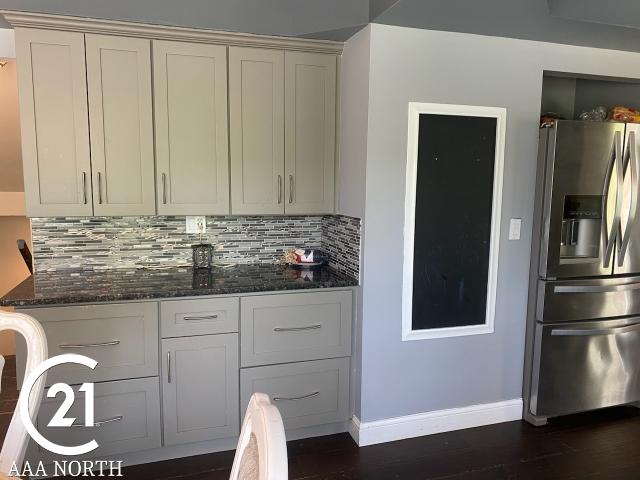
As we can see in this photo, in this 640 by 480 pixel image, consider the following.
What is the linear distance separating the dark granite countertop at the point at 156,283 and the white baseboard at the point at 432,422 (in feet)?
2.66

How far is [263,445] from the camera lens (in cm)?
76

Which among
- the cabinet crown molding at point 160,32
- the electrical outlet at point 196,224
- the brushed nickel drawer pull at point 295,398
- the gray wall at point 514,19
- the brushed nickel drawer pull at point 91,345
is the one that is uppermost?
the gray wall at point 514,19

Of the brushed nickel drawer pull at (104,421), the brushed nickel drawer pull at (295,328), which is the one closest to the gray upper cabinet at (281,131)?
the brushed nickel drawer pull at (295,328)

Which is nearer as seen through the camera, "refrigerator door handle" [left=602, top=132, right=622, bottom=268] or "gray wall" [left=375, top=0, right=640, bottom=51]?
"gray wall" [left=375, top=0, right=640, bottom=51]

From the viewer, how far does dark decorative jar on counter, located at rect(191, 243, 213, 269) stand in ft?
9.48

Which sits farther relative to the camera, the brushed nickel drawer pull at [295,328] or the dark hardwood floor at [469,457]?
the brushed nickel drawer pull at [295,328]

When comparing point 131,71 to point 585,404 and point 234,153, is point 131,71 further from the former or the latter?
point 585,404

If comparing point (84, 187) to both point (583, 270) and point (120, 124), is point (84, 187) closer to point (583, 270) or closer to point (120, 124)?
point (120, 124)

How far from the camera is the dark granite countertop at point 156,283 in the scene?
7.34 feet

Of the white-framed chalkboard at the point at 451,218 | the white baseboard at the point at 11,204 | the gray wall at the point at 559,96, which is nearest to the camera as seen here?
the white-framed chalkboard at the point at 451,218

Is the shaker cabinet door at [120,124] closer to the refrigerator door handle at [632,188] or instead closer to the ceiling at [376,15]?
the ceiling at [376,15]

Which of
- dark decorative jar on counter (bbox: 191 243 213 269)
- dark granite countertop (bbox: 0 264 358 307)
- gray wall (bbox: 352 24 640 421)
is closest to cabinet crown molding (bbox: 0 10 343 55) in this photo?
gray wall (bbox: 352 24 640 421)

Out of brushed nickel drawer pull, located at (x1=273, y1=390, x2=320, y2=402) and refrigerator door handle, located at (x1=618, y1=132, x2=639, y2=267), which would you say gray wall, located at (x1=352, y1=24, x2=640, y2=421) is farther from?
refrigerator door handle, located at (x1=618, y1=132, x2=639, y2=267)

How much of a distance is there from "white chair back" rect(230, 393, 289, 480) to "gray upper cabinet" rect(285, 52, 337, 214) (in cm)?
198
